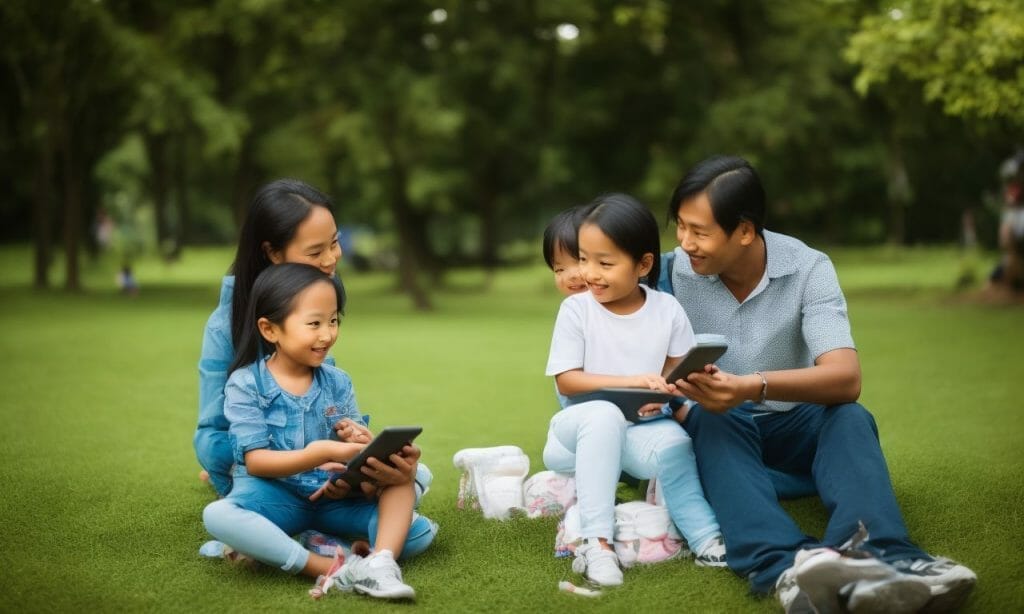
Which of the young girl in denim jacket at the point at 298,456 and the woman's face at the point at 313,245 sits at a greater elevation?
the woman's face at the point at 313,245

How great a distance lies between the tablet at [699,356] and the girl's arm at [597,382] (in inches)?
3.9

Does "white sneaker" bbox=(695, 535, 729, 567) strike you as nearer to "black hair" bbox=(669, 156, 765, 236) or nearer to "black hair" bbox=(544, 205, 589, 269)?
"black hair" bbox=(669, 156, 765, 236)

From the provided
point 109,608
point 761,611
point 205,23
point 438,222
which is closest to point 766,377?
point 761,611

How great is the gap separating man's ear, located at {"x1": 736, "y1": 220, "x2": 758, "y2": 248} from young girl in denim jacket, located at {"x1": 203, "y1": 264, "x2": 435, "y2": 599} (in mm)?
1332

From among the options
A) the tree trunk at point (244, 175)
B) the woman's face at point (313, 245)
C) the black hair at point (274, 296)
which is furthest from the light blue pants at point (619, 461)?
the tree trunk at point (244, 175)

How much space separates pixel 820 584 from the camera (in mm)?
2764

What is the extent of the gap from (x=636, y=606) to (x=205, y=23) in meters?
14.6

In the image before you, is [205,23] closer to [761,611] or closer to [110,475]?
[110,475]

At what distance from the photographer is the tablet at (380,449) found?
3.15 meters

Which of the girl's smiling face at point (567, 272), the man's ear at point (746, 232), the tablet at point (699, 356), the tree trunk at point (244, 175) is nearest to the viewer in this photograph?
the tablet at point (699, 356)

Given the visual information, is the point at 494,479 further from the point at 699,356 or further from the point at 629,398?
the point at 699,356

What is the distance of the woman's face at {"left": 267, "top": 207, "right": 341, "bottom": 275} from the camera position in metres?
3.77

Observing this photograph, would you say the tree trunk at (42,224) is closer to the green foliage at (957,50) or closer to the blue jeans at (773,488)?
the green foliage at (957,50)

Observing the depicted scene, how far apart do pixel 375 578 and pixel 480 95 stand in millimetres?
Result: 17010
